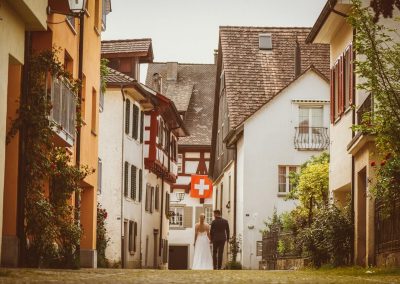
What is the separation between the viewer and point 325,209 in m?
25.6

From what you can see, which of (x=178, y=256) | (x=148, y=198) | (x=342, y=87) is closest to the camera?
(x=342, y=87)

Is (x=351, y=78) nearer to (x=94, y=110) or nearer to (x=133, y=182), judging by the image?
(x=94, y=110)

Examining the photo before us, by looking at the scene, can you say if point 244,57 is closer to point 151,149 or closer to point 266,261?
point 151,149

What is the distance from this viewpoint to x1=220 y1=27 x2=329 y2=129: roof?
50.8m

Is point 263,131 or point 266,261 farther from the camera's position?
point 263,131

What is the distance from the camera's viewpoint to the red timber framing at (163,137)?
51594mm

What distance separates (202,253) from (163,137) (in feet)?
75.2

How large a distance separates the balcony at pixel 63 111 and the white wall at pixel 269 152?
24084 mm

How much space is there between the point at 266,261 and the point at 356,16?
2224cm

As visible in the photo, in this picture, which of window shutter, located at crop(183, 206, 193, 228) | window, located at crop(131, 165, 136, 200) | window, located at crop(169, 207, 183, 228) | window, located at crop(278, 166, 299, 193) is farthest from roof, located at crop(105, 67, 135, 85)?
window, located at crop(169, 207, 183, 228)

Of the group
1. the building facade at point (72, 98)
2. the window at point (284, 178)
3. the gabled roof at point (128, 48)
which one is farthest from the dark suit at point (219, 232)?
the gabled roof at point (128, 48)

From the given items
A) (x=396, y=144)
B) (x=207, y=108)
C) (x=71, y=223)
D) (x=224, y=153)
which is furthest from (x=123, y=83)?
(x=207, y=108)

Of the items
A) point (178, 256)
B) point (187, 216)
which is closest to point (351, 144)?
point (187, 216)

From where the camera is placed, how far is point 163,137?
57.3 metres
